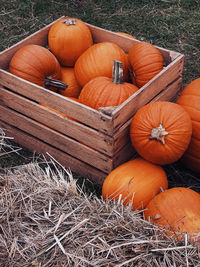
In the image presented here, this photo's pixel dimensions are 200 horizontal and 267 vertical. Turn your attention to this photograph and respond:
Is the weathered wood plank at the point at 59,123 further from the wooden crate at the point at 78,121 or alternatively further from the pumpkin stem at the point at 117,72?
the pumpkin stem at the point at 117,72

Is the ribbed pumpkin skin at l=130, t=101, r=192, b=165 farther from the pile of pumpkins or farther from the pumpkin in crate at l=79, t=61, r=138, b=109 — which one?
the pumpkin in crate at l=79, t=61, r=138, b=109

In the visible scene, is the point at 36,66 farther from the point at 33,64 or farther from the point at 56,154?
the point at 56,154

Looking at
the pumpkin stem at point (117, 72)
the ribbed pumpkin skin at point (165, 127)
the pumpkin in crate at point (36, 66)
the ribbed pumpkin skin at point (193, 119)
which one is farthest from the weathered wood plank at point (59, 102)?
the ribbed pumpkin skin at point (193, 119)

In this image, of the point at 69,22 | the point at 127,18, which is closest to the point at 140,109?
the point at 69,22

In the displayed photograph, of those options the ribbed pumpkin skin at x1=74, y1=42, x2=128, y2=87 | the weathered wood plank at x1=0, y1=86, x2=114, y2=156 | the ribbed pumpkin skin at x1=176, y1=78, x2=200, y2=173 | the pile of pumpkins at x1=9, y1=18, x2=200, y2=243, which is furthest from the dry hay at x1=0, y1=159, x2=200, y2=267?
the ribbed pumpkin skin at x1=74, y1=42, x2=128, y2=87

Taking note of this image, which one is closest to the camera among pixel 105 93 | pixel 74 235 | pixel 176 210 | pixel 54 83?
pixel 74 235

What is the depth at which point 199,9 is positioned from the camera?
5367 millimetres

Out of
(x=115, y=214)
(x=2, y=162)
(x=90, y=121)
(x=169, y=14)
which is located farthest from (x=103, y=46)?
(x=169, y=14)

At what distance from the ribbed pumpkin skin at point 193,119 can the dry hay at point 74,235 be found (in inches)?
40.3

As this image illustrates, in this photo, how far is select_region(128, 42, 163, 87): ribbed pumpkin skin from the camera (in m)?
3.03

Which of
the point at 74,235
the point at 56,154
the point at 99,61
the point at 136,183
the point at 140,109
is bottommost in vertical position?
the point at 56,154

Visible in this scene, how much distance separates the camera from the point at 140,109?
273cm

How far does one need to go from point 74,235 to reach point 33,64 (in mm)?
1743

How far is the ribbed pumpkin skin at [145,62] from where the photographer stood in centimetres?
303
